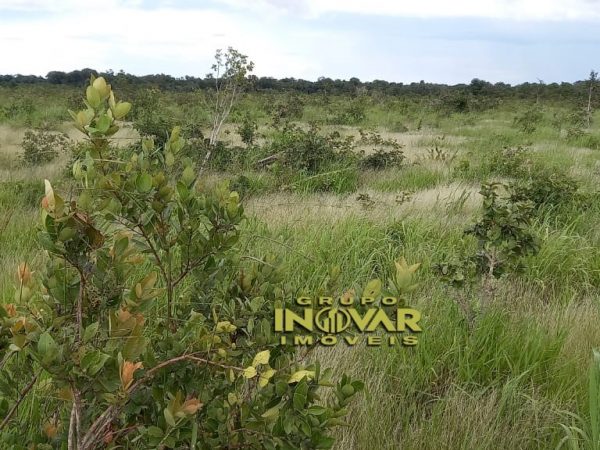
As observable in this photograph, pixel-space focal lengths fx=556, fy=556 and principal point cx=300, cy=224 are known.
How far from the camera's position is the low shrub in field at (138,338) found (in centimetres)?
112

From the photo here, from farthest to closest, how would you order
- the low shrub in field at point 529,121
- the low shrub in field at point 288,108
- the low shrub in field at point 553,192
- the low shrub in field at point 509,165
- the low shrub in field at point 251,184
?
the low shrub in field at point 288,108, the low shrub in field at point 529,121, the low shrub in field at point 509,165, the low shrub in field at point 251,184, the low shrub in field at point 553,192

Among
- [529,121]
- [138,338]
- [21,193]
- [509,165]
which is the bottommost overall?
[21,193]

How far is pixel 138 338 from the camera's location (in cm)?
107

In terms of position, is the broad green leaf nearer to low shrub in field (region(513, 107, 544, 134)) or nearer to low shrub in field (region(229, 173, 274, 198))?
low shrub in field (region(229, 173, 274, 198))

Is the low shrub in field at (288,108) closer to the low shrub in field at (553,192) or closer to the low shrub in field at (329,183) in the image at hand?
the low shrub in field at (329,183)

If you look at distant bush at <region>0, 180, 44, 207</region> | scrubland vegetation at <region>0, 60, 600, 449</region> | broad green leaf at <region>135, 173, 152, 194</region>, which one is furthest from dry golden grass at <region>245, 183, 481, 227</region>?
broad green leaf at <region>135, 173, 152, 194</region>

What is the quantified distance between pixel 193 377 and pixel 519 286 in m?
2.51

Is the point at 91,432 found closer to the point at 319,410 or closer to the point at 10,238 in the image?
the point at 319,410

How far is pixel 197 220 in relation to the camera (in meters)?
1.40

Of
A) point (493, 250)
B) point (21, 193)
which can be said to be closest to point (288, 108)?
point (21, 193)

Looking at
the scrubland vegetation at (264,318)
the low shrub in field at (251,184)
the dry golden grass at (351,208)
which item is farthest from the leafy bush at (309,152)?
the scrubland vegetation at (264,318)

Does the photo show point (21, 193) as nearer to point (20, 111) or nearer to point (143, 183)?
point (143, 183)

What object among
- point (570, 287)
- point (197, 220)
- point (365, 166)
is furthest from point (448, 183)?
point (197, 220)

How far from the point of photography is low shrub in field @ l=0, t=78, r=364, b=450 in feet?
3.67
